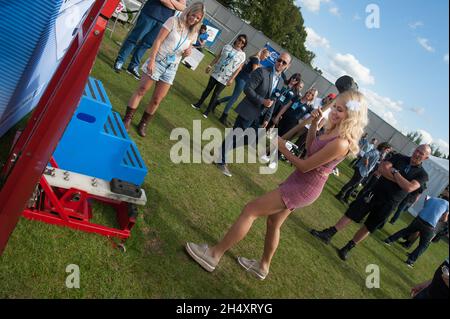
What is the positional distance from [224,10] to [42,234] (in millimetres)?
31561

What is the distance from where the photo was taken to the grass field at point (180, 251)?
9.68 feet

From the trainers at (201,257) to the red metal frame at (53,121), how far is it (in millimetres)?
1862

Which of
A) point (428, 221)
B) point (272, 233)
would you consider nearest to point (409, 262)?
point (428, 221)

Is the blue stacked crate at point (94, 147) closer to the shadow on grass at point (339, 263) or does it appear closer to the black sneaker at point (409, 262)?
the shadow on grass at point (339, 263)

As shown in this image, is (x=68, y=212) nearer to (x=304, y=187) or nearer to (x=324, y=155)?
(x=304, y=187)

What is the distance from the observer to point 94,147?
12.1 feet

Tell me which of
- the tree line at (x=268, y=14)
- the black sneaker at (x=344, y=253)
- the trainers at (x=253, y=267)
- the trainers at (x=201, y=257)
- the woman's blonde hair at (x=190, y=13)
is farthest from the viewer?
the tree line at (x=268, y=14)

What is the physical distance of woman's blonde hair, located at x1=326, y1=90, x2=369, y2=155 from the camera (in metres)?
3.24

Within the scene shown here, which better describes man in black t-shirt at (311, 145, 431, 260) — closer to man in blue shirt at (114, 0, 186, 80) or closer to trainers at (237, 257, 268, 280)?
trainers at (237, 257, 268, 280)

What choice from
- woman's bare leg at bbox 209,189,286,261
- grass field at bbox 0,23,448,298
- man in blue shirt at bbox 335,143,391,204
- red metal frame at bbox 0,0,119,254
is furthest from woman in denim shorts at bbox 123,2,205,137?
man in blue shirt at bbox 335,143,391,204

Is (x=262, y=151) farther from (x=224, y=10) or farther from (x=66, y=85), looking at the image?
(x=224, y=10)

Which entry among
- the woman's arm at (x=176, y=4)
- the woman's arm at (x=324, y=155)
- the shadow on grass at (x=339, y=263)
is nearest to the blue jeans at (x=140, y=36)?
the woman's arm at (x=176, y=4)

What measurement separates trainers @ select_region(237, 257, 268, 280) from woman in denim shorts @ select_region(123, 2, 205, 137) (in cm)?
268

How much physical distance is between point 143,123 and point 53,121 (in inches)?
153
